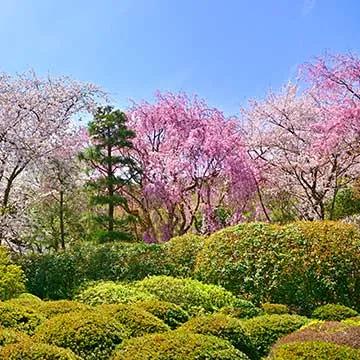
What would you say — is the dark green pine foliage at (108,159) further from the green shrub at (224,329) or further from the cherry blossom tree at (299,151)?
the green shrub at (224,329)

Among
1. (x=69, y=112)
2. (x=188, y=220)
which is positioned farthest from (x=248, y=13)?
(x=188, y=220)

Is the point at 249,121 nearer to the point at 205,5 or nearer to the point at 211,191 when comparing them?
the point at 211,191

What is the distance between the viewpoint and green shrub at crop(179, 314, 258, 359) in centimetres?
433

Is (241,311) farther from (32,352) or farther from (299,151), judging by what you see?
(299,151)

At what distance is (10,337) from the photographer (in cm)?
384

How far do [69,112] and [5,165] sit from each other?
1.84 m

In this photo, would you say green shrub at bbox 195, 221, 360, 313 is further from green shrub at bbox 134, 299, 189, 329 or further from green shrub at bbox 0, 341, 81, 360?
green shrub at bbox 0, 341, 81, 360

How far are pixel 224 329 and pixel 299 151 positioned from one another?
34.0 ft

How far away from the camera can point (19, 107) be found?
11.9m

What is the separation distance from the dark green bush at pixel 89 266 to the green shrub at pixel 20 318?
5263 mm

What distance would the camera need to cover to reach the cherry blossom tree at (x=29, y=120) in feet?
38.0

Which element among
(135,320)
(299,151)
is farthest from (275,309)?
(299,151)

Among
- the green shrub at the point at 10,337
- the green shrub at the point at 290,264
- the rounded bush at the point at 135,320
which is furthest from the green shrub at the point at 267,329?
the green shrub at the point at 290,264

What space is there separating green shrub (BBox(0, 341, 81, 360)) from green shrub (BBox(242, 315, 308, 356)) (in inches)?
A: 84.9
